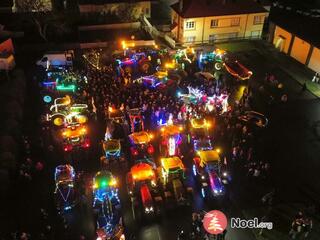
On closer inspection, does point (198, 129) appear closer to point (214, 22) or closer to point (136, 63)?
point (136, 63)

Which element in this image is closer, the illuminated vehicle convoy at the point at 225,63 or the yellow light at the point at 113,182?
the yellow light at the point at 113,182

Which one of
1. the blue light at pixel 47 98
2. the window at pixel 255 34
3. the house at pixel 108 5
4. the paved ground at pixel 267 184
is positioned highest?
the house at pixel 108 5

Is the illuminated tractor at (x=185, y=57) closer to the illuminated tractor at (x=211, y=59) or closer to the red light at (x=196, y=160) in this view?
the illuminated tractor at (x=211, y=59)

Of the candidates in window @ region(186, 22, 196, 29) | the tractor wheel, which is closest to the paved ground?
the tractor wheel

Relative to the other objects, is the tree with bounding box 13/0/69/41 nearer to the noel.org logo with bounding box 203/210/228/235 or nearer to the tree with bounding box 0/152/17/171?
the tree with bounding box 0/152/17/171

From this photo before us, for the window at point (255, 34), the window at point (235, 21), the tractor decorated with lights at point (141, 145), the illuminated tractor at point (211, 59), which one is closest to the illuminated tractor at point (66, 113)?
the tractor decorated with lights at point (141, 145)

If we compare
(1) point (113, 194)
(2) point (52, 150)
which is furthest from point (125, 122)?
(1) point (113, 194)
